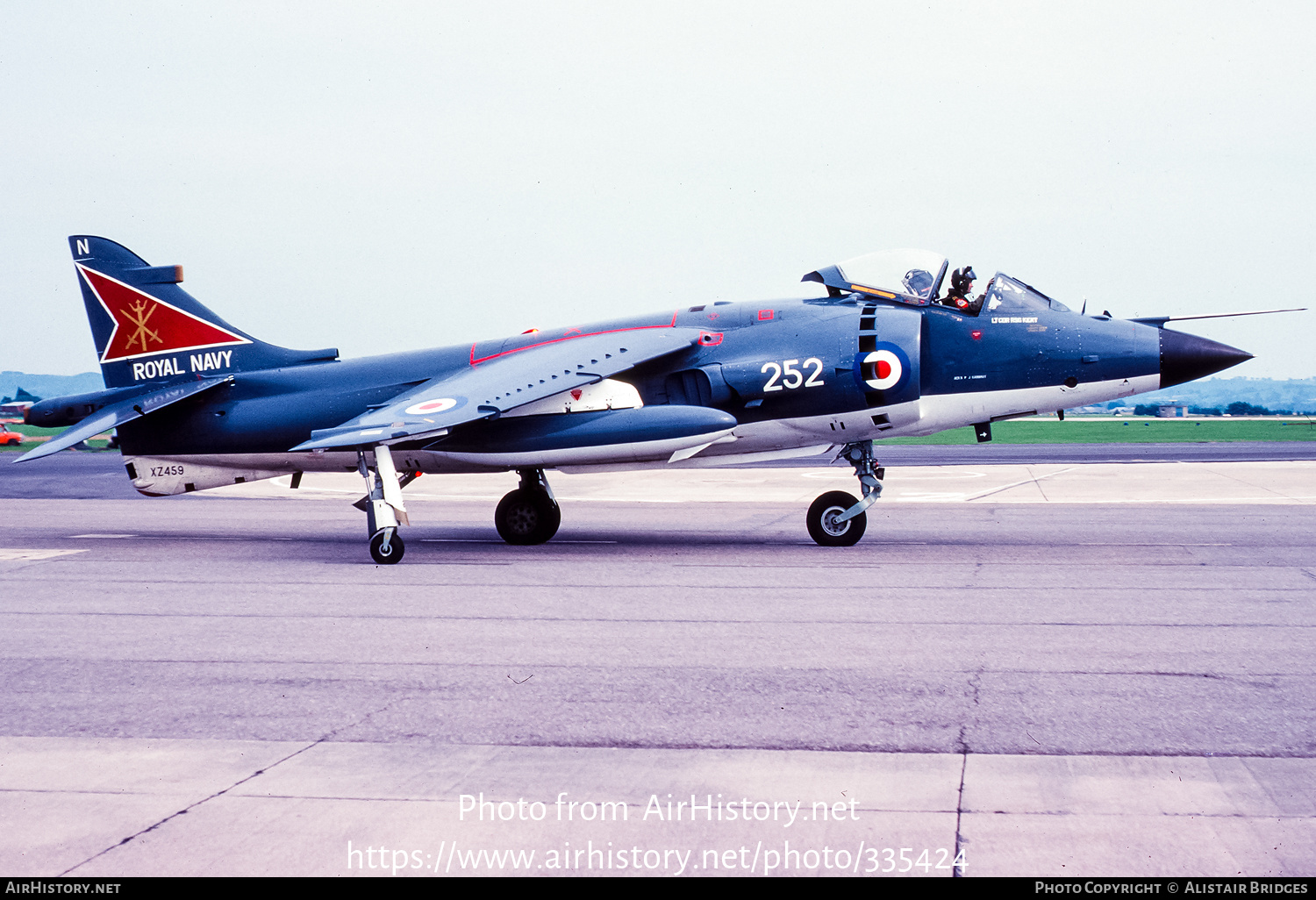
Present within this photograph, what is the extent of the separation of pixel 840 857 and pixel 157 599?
8.49 meters

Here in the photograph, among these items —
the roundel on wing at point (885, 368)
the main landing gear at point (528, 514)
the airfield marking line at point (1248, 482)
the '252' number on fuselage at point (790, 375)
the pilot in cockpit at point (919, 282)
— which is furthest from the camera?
the airfield marking line at point (1248, 482)

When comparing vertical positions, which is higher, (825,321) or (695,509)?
(825,321)

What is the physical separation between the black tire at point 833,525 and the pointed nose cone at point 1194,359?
3966mm

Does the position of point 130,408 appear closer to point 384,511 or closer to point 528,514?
point 384,511

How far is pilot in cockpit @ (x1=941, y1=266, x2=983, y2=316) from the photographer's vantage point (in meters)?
14.7

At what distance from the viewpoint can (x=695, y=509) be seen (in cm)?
2053

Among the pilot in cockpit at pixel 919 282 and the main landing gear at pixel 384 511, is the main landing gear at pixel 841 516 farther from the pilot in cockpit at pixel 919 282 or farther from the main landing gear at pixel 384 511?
the main landing gear at pixel 384 511

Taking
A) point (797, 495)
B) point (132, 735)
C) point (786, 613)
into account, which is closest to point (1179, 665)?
point (786, 613)

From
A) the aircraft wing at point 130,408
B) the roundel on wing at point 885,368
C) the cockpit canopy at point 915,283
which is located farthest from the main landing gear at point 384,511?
the cockpit canopy at point 915,283

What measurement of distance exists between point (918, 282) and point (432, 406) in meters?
6.19

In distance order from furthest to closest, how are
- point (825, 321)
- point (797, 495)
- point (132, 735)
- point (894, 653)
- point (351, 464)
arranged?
point (797, 495) < point (351, 464) < point (825, 321) < point (894, 653) < point (132, 735)

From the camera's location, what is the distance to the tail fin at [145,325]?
1667 centimetres

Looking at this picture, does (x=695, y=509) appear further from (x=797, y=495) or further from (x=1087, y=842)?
(x=1087, y=842)

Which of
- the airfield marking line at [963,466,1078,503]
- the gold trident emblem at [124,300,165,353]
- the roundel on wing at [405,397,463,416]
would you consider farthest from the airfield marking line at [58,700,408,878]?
the airfield marking line at [963,466,1078,503]
